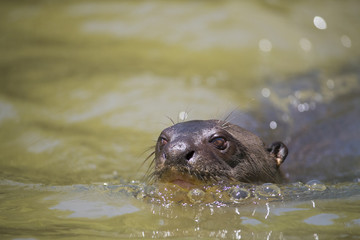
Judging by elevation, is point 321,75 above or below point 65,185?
above

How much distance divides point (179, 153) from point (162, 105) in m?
3.45

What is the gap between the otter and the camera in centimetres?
385

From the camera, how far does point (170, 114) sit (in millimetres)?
7039

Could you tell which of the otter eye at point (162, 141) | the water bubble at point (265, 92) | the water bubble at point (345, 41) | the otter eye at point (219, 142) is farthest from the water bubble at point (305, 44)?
the otter eye at point (162, 141)

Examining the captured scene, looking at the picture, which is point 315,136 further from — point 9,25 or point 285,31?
point 9,25

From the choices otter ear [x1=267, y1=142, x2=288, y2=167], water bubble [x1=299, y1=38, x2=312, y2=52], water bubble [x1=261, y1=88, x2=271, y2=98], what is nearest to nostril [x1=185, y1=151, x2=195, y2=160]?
otter ear [x1=267, y1=142, x2=288, y2=167]

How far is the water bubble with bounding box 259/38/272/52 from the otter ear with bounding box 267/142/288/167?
165 inches

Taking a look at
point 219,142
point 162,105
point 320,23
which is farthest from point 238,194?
point 320,23

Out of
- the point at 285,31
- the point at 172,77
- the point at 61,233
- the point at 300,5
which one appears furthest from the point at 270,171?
the point at 300,5

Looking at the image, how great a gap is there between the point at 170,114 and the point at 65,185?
→ 8.60ft

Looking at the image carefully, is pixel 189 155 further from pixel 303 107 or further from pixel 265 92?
pixel 265 92

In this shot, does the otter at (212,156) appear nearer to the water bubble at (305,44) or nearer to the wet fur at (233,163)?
the wet fur at (233,163)

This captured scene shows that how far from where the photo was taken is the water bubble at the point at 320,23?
9.44m

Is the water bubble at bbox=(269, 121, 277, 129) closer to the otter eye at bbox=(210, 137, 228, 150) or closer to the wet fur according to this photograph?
the wet fur
